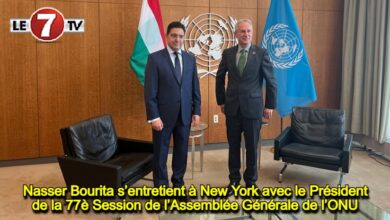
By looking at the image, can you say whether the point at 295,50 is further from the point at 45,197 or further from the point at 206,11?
the point at 45,197

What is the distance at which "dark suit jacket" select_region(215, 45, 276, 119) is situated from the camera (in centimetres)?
339

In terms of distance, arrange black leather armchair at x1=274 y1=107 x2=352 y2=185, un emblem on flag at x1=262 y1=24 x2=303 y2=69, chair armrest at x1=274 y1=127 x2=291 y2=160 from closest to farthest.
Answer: black leather armchair at x1=274 y1=107 x2=352 y2=185, chair armrest at x1=274 y1=127 x2=291 y2=160, un emblem on flag at x1=262 y1=24 x2=303 y2=69

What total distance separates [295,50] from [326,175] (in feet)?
5.25

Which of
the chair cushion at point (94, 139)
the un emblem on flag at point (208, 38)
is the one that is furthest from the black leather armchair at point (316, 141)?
the chair cushion at point (94, 139)

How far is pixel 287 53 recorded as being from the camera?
4.86 m

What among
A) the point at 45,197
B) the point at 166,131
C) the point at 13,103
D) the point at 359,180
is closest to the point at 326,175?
the point at 359,180

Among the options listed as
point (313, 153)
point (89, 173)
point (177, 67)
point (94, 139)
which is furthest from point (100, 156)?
point (313, 153)

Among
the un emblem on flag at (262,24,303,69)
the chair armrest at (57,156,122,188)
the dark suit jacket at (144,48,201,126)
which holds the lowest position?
the chair armrest at (57,156,122,188)

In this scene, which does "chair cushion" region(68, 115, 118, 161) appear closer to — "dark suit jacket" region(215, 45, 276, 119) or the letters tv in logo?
"dark suit jacket" region(215, 45, 276, 119)

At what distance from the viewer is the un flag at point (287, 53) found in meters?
4.83

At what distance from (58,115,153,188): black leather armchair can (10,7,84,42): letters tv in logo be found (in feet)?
4.77

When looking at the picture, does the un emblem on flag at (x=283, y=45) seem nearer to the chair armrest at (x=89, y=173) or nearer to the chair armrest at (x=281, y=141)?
the chair armrest at (x=281, y=141)

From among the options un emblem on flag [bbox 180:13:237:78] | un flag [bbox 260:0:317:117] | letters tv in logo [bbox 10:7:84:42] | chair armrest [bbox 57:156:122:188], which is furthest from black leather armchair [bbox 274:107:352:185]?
letters tv in logo [bbox 10:7:84:42]

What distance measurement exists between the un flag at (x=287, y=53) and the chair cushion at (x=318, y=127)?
0.54 metres
